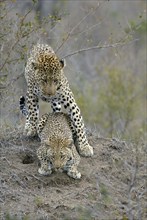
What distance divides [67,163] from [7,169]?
0.79 metres

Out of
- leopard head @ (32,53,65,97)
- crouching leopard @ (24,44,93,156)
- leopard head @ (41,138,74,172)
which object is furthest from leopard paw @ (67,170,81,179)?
leopard head @ (32,53,65,97)

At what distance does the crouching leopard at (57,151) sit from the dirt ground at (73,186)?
4.4 inches

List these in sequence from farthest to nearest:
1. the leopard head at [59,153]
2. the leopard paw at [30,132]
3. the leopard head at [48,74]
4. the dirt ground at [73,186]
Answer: the leopard paw at [30,132]
the leopard head at [48,74]
the leopard head at [59,153]
the dirt ground at [73,186]

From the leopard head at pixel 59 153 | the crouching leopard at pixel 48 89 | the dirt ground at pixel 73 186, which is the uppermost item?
the crouching leopard at pixel 48 89

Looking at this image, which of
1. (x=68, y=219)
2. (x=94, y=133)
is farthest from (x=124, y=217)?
(x=94, y=133)

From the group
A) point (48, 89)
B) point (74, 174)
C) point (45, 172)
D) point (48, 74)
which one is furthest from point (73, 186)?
point (48, 74)

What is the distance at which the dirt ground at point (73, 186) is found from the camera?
9.36 meters

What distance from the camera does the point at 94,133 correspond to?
474 inches

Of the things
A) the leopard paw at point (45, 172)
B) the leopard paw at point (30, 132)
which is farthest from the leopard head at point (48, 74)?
the leopard paw at point (45, 172)

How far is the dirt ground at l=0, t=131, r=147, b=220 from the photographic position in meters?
9.36

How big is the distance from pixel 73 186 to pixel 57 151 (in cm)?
49

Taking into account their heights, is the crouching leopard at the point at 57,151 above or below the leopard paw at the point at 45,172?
above

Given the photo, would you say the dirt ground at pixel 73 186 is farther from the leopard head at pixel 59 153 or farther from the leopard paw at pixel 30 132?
the leopard head at pixel 59 153

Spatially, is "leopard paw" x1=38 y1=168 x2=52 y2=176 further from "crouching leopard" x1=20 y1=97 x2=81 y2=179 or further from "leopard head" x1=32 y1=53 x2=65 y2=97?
"leopard head" x1=32 y1=53 x2=65 y2=97
